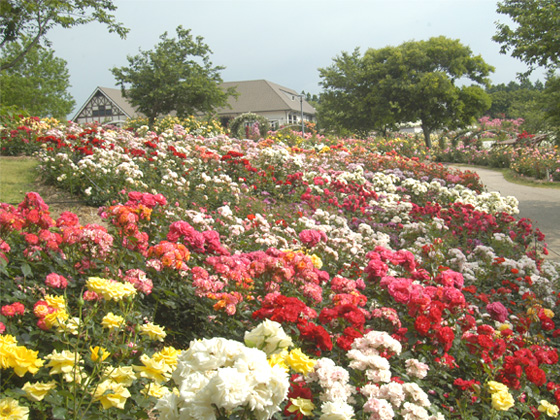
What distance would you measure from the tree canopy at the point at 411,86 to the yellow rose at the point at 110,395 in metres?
32.8

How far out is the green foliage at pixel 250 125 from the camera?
24.1m

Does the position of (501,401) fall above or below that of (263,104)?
below

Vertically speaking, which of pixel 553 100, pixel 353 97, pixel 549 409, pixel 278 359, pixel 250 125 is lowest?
pixel 549 409

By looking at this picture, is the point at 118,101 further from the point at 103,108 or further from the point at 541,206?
the point at 541,206

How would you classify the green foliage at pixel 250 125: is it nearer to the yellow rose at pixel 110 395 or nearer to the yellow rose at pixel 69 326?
the yellow rose at pixel 69 326

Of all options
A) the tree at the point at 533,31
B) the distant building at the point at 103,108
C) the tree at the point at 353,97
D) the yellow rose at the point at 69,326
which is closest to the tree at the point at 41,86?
the distant building at the point at 103,108

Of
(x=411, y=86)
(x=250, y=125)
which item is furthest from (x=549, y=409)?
(x=411, y=86)

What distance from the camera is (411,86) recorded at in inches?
1241

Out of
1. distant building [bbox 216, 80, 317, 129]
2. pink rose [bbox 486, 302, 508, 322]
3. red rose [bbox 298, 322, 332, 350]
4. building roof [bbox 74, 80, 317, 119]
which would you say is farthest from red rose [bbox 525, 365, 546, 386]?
distant building [bbox 216, 80, 317, 129]

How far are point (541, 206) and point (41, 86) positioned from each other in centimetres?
4066

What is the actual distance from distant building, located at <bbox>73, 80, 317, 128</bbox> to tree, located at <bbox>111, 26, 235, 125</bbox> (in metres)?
16.5

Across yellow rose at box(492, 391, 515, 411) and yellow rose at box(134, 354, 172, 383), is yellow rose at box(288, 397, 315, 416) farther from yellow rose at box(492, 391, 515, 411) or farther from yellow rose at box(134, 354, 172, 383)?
yellow rose at box(492, 391, 515, 411)

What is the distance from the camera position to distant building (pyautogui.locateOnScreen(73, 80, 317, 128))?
1983 inches

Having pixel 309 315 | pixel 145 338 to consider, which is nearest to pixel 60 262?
pixel 145 338
